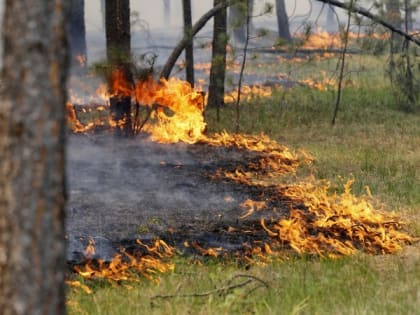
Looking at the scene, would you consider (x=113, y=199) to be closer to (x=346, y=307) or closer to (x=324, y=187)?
(x=324, y=187)

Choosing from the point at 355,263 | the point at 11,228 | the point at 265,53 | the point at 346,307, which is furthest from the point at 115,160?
the point at 265,53

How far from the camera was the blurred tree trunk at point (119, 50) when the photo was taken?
12.4 m

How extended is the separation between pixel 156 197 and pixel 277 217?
152cm

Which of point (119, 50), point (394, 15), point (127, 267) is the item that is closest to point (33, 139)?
point (127, 267)

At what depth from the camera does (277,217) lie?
8023 mm

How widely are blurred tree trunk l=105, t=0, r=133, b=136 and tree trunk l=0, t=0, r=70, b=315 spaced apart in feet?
31.5

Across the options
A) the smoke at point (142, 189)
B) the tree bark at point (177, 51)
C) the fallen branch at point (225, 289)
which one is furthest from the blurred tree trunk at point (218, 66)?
the fallen branch at point (225, 289)

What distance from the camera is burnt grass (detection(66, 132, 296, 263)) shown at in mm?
7145

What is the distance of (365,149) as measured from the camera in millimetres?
12305

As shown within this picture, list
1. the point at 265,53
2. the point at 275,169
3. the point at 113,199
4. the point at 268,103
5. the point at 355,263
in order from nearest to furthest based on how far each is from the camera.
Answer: the point at 355,263 → the point at 113,199 → the point at 275,169 → the point at 268,103 → the point at 265,53

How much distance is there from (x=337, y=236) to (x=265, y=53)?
85.9 ft

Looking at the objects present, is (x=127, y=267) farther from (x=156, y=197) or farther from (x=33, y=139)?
(x=33, y=139)

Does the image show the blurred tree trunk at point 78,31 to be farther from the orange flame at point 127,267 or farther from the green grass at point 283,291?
the green grass at point 283,291

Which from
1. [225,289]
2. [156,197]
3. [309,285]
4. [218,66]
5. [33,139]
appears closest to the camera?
[33,139]
